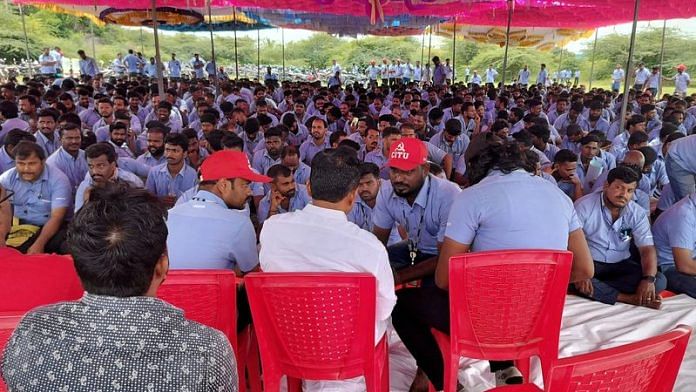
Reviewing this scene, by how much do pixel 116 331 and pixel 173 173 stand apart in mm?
3795

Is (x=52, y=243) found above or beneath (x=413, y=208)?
beneath

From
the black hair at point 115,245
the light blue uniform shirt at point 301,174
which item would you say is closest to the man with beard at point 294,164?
the light blue uniform shirt at point 301,174

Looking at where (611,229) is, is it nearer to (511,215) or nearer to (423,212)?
(423,212)

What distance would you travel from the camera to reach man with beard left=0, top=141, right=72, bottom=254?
12.3ft

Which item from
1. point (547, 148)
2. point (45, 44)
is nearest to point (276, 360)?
point (547, 148)

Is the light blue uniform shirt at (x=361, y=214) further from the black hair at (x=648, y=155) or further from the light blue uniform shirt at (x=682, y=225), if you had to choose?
the black hair at (x=648, y=155)

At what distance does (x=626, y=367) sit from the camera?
1.21m

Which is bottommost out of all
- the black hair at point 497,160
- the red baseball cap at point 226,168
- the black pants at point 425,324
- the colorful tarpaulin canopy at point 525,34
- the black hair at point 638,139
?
the black pants at point 425,324

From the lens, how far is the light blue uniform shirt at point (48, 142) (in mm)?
5629

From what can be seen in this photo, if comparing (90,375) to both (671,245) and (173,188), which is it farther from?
(173,188)

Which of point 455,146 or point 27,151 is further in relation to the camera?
point 455,146

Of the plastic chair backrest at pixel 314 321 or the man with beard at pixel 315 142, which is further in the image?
the man with beard at pixel 315 142

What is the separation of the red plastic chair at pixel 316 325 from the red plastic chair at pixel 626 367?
69 centimetres

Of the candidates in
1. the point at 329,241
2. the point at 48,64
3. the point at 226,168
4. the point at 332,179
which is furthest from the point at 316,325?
the point at 48,64
